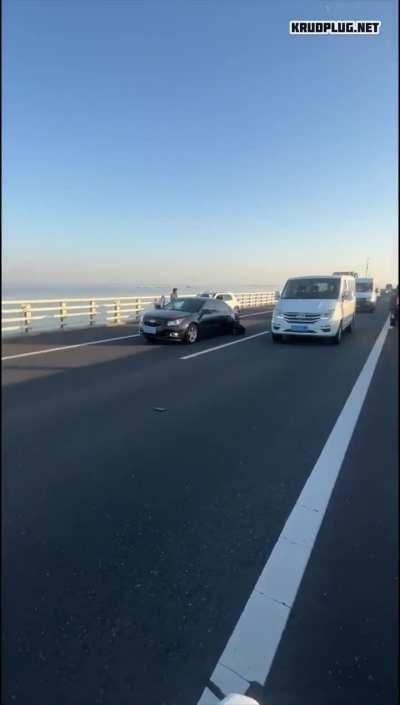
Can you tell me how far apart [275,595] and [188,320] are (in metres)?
10.5

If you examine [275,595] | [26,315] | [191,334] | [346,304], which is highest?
[346,304]

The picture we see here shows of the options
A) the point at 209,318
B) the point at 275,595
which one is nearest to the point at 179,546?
the point at 275,595

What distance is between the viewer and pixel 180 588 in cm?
224

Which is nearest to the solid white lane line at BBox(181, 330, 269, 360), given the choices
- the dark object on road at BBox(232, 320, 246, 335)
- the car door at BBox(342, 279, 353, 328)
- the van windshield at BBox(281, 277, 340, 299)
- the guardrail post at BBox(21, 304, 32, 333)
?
the dark object on road at BBox(232, 320, 246, 335)

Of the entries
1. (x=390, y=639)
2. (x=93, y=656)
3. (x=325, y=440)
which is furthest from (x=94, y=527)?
(x=325, y=440)

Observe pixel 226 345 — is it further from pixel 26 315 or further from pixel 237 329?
pixel 26 315

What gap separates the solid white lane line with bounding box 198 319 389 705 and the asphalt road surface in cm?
5

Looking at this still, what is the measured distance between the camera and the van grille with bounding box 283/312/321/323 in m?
11.5

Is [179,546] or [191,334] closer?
[179,546]

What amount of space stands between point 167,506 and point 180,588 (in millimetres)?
875

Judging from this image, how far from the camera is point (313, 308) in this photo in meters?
11.6

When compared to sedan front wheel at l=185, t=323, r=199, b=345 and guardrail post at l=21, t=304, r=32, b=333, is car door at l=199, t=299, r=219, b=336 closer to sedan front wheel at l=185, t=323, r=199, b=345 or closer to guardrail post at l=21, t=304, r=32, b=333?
sedan front wheel at l=185, t=323, r=199, b=345

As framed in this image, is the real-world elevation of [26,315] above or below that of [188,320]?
below

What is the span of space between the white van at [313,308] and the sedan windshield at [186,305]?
2.64 m
